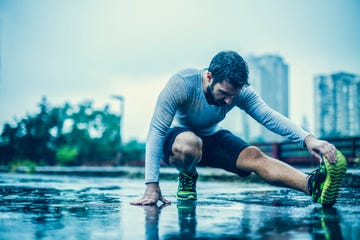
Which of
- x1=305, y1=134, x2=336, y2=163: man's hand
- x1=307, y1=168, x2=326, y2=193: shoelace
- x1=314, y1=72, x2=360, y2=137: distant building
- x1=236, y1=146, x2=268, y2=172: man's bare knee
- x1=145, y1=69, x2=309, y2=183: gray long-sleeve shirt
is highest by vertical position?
x1=314, y1=72, x2=360, y2=137: distant building

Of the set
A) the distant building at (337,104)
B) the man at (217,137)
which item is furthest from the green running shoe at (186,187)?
the distant building at (337,104)

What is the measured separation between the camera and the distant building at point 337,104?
54.4m

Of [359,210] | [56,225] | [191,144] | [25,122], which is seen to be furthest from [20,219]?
[25,122]

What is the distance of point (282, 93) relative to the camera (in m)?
57.9

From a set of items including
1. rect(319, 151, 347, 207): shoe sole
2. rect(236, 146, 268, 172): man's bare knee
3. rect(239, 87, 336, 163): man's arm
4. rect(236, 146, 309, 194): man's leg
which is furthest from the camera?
rect(236, 146, 268, 172): man's bare knee

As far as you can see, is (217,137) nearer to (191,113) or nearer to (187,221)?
(191,113)

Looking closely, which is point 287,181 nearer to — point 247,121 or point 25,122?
point 25,122

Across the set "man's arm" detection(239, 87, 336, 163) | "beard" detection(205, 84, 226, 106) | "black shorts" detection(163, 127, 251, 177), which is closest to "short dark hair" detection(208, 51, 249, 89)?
"beard" detection(205, 84, 226, 106)

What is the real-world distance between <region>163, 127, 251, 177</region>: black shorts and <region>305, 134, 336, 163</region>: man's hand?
0.62 metres

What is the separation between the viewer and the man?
298 cm

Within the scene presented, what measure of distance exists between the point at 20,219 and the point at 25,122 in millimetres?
42856

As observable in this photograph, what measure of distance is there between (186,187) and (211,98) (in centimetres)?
84

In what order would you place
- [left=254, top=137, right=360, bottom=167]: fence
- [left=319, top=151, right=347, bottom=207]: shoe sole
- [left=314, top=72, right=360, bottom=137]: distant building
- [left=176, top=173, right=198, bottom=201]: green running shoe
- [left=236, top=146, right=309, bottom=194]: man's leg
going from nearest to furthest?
[left=319, top=151, right=347, bottom=207]: shoe sole, [left=236, top=146, right=309, bottom=194]: man's leg, [left=176, top=173, right=198, bottom=201]: green running shoe, [left=254, top=137, right=360, bottom=167]: fence, [left=314, top=72, right=360, bottom=137]: distant building

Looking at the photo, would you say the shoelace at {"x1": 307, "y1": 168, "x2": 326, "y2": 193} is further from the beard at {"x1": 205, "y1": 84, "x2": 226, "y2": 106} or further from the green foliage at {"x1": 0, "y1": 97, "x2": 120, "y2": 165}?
the green foliage at {"x1": 0, "y1": 97, "x2": 120, "y2": 165}
